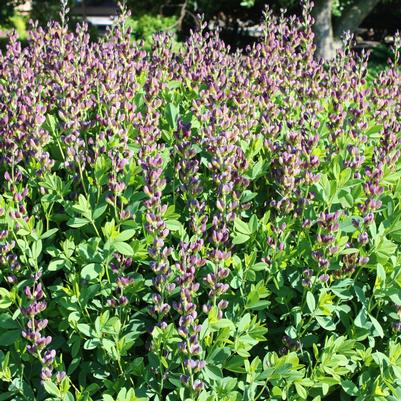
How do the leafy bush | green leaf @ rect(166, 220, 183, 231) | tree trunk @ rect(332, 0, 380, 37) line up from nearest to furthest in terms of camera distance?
green leaf @ rect(166, 220, 183, 231)
tree trunk @ rect(332, 0, 380, 37)
the leafy bush

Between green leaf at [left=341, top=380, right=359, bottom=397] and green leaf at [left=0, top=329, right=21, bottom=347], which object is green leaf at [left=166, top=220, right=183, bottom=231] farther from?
green leaf at [left=341, top=380, right=359, bottom=397]

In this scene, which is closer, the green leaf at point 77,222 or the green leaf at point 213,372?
the green leaf at point 213,372

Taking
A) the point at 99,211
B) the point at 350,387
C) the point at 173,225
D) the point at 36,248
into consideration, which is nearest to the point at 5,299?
the point at 36,248

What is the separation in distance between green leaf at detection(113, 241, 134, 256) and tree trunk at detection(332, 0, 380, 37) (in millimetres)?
13474

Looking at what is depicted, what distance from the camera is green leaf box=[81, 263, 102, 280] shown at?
2.30 metres

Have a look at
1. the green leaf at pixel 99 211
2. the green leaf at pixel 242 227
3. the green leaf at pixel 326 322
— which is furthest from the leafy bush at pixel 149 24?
the green leaf at pixel 326 322

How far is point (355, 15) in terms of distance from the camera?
14875 millimetres

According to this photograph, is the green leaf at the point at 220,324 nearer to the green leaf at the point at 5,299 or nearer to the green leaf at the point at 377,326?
the green leaf at the point at 377,326

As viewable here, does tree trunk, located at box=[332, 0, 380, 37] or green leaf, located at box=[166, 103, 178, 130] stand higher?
green leaf, located at box=[166, 103, 178, 130]

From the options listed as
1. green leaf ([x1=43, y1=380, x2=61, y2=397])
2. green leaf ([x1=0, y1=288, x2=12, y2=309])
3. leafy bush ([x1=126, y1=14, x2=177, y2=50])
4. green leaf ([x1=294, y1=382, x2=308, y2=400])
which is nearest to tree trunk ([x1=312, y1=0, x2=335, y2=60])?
leafy bush ([x1=126, y1=14, x2=177, y2=50])

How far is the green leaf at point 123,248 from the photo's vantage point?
2.30 metres

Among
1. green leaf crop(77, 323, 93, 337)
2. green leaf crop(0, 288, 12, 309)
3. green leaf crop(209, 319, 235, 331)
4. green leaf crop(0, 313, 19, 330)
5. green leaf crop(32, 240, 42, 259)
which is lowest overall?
green leaf crop(0, 313, 19, 330)

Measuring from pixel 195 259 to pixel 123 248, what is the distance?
278mm

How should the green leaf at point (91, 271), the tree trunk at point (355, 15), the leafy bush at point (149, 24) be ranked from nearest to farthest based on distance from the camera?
the green leaf at point (91, 271) < the tree trunk at point (355, 15) < the leafy bush at point (149, 24)
